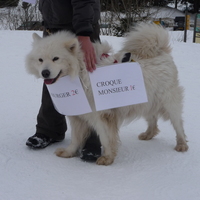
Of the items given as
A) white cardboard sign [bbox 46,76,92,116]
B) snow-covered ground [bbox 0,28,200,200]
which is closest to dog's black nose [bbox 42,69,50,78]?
white cardboard sign [bbox 46,76,92,116]

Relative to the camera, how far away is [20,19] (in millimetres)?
13625

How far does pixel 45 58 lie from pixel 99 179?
1.13 meters

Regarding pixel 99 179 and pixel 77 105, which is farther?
pixel 77 105

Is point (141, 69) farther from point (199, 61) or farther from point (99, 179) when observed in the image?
point (199, 61)

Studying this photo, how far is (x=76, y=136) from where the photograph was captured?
9.85 feet

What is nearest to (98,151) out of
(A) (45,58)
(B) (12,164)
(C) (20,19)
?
(B) (12,164)

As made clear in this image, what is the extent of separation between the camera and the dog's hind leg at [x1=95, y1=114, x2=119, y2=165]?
2781mm

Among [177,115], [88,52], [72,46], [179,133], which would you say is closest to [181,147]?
[179,133]

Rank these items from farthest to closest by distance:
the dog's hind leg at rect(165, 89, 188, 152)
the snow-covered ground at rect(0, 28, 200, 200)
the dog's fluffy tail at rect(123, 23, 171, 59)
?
the dog's hind leg at rect(165, 89, 188, 152) → the dog's fluffy tail at rect(123, 23, 171, 59) → the snow-covered ground at rect(0, 28, 200, 200)

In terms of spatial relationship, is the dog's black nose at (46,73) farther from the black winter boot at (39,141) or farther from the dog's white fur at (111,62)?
the black winter boot at (39,141)

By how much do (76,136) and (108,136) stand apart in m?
0.36

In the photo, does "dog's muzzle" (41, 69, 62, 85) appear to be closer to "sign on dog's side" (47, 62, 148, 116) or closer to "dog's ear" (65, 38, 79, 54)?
"sign on dog's side" (47, 62, 148, 116)

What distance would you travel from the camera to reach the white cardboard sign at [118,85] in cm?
267

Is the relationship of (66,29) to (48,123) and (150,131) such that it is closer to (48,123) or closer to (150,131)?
(48,123)
